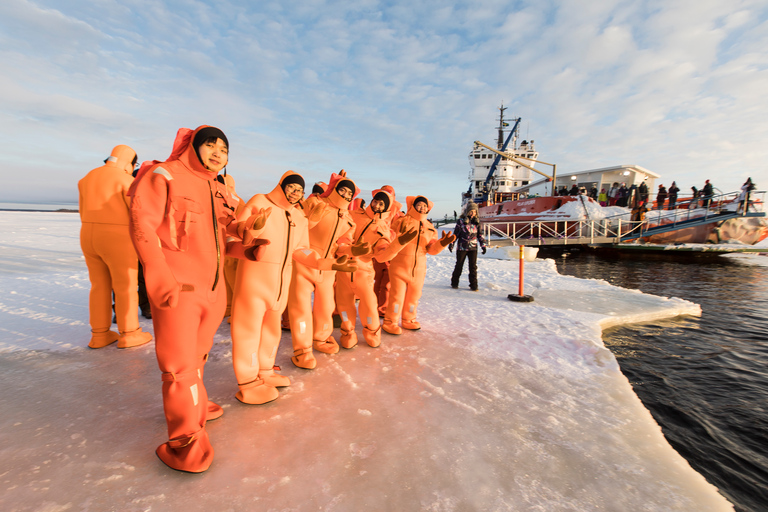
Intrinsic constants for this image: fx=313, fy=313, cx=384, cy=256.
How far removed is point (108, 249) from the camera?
330 cm

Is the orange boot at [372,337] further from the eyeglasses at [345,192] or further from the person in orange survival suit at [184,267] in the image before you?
the person in orange survival suit at [184,267]

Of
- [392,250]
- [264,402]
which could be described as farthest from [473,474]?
[392,250]

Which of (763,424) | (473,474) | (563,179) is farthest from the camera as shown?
(563,179)

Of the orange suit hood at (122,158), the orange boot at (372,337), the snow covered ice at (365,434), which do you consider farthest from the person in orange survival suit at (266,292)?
the orange suit hood at (122,158)

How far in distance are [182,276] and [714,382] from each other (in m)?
5.33

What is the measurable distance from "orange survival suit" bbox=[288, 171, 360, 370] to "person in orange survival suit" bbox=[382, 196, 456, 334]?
0.80 metres

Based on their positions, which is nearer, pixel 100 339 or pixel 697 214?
pixel 100 339

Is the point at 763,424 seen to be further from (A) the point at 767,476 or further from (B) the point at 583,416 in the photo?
(B) the point at 583,416

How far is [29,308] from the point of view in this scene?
4.82 meters

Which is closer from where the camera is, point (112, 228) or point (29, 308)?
point (112, 228)

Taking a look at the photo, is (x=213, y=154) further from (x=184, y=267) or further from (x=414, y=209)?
(x=414, y=209)

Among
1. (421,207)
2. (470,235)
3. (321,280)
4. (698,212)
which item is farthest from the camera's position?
(698,212)

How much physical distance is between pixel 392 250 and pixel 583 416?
2.17m

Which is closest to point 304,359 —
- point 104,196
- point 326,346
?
point 326,346
